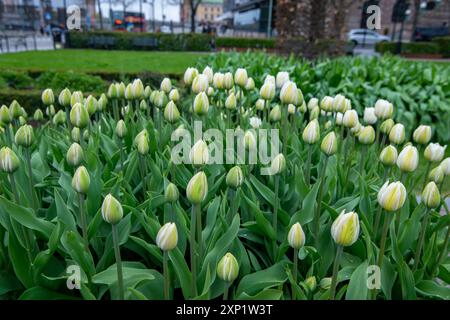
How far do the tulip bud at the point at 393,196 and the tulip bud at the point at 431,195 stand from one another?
0.96ft

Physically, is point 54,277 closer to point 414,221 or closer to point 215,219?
point 215,219

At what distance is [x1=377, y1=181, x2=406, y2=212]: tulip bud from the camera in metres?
1.37

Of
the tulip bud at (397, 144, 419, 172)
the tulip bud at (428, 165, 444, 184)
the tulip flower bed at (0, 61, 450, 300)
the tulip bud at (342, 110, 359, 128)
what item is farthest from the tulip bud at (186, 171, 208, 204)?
the tulip bud at (342, 110, 359, 128)

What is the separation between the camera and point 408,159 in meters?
1.67

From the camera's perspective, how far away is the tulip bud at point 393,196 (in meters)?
1.37

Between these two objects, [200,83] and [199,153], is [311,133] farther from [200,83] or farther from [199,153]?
[200,83]

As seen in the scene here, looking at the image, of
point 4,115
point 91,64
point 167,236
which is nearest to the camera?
point 167,236

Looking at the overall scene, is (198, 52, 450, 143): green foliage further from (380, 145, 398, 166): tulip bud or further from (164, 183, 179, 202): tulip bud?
(164, 183, 179, 202): tulip bud

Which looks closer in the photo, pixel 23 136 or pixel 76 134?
pixel 23 136

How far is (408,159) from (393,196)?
37 cm

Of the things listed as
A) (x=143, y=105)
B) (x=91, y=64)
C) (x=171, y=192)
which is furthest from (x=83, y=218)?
(x=91, y=64)

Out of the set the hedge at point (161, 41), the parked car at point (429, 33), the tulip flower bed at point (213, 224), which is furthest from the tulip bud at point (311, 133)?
the parked car at point (429, 33)

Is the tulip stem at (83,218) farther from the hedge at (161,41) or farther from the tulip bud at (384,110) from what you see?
the hedge at (161,41)
